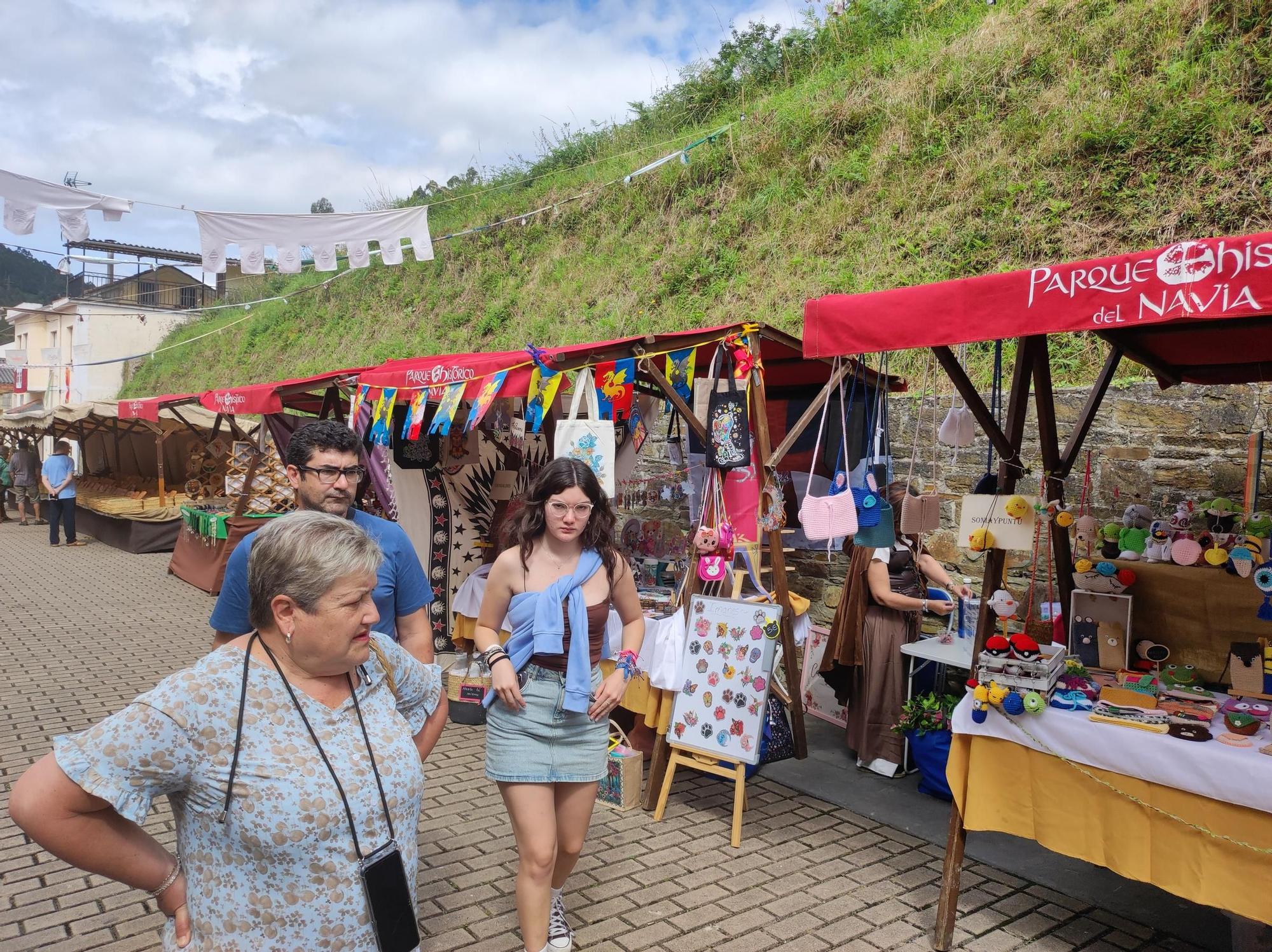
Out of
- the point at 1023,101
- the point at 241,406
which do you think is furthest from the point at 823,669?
the point at 1023,101

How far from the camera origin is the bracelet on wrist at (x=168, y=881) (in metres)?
1.61

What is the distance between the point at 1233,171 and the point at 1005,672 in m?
6.17

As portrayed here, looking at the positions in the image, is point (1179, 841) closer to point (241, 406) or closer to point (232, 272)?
point (241, 406)

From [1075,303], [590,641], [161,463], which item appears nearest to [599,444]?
[590,641]

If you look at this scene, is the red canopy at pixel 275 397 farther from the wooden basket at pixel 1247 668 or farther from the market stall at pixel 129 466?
the wooden basket at pixel 1247 668

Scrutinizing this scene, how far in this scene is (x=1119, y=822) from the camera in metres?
3.03

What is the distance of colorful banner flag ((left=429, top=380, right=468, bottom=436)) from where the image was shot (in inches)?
221

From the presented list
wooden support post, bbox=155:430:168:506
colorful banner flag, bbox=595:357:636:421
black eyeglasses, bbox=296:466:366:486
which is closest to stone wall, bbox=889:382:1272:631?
colorful banner flag, bbox=595:357:636:421

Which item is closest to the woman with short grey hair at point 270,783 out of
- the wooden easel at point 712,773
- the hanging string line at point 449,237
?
the wooden easel at point 712,773

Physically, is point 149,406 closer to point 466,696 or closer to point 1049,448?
point 466,696

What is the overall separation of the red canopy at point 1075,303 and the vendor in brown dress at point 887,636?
175 centimetres

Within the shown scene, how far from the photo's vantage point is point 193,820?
1.66 m

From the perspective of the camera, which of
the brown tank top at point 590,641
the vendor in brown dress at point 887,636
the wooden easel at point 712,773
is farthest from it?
the vendor in brown dress at point 887,636

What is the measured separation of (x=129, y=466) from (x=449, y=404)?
54.0ft
